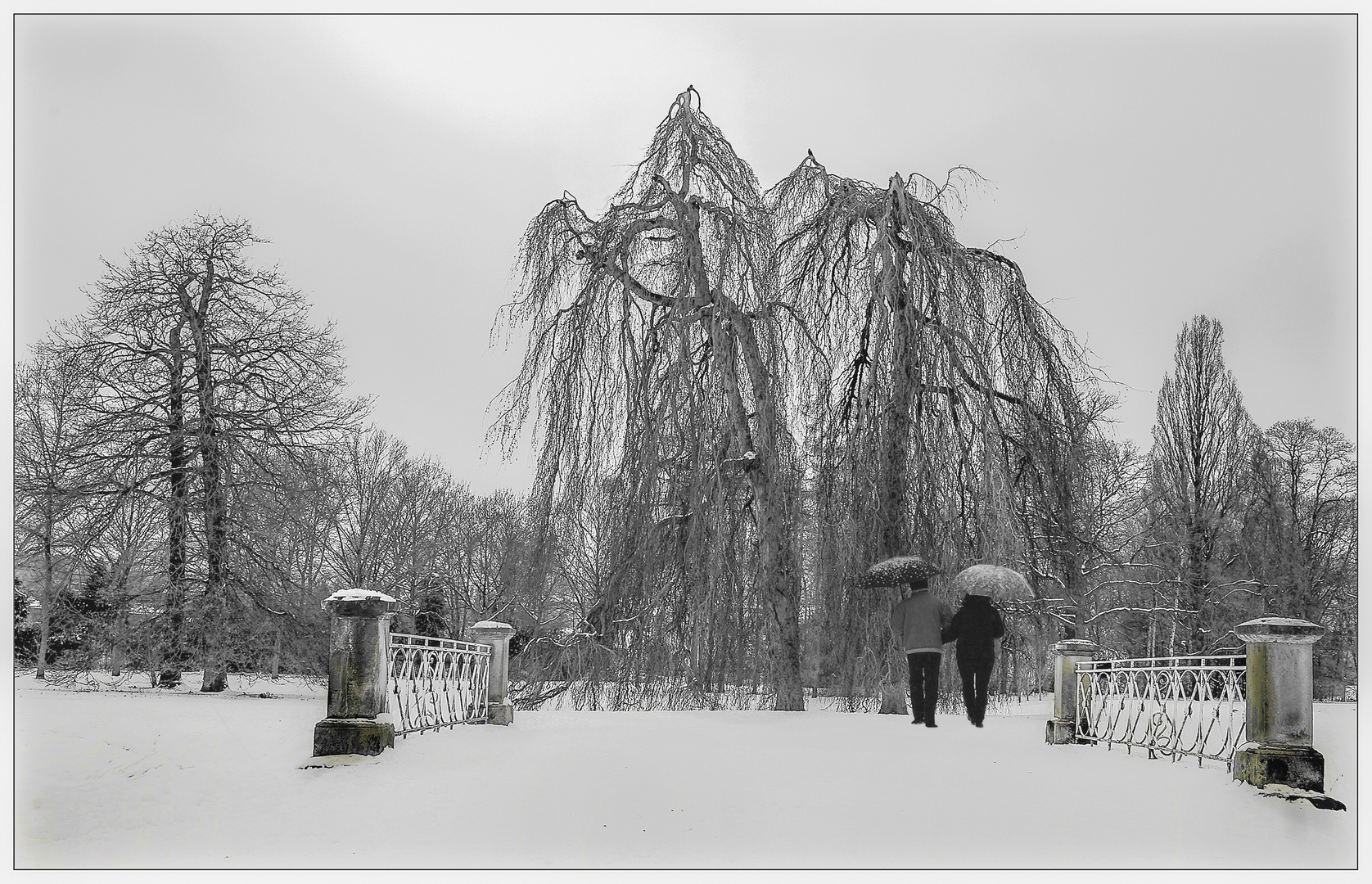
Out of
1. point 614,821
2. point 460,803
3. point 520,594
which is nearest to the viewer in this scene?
point 614,821

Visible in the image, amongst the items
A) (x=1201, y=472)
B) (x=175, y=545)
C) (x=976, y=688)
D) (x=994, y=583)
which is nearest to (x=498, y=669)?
(x=976, y=688)

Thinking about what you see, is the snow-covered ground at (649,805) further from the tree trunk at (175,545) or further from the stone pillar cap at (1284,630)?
the tree trunk at (175,545)

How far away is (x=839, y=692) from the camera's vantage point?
12539mm

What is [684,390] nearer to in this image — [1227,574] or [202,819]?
[202,819]

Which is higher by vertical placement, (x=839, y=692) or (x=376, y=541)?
(x=376, y=541)

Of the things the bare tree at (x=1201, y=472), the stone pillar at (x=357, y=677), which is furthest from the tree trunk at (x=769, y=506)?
the bare tree at (x=1201, y=472)

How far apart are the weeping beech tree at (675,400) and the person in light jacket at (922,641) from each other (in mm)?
2128

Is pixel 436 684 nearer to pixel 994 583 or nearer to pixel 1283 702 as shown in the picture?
pixel 994 583

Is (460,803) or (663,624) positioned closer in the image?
(460,803)

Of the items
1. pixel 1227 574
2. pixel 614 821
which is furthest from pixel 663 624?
pixel 1227 574

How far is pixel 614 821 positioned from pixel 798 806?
1.14 m

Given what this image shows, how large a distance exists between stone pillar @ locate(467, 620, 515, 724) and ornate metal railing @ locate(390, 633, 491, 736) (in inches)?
2.7

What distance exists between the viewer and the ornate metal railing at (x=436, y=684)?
339 inches

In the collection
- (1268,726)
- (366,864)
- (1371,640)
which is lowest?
(366,864)
